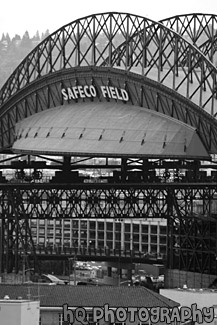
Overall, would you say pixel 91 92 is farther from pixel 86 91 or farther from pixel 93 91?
pixel 86 91

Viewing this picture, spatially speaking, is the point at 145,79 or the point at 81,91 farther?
the point at 81,91

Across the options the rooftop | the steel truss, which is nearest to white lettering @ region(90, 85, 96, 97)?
the steel truss

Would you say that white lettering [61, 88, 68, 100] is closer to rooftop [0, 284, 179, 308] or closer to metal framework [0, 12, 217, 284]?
metal framework [0, 12, 217, 284]

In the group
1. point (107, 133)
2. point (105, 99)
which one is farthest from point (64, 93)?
point (107, 133)

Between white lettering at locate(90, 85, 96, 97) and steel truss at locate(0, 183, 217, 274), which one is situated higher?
white lettering at locate(90, 85, 96, 97)

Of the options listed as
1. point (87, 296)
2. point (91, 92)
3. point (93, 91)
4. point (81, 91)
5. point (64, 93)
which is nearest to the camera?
point (87, 296)

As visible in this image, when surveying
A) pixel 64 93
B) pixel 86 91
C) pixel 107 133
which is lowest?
pixel 107 133
